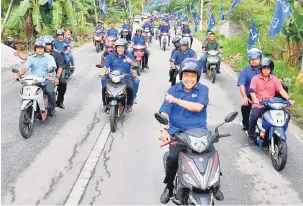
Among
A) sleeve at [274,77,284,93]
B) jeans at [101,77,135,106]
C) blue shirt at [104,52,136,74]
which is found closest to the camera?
sleeve at [274,77,284,93]

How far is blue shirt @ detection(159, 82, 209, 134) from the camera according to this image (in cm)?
480

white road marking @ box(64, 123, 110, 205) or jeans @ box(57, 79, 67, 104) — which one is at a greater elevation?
jeans @ box(57, 79, 67, 104)

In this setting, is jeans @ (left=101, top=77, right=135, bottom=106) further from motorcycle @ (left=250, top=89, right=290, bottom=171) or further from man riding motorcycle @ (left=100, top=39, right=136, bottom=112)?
motorcycle @ (left=250, top=89, right=290, bottom=171)

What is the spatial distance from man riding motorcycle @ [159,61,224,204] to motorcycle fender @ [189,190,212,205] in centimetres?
49

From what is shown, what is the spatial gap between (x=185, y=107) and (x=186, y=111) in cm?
18

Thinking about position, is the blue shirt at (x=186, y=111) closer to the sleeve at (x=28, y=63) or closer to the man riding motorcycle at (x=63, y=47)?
the sleeve at (x=28, y=63)

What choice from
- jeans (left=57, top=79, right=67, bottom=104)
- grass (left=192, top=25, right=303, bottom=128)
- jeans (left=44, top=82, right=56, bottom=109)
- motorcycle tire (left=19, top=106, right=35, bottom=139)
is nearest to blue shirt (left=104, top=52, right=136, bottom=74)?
jeans (left=57, top=79, right=67, bottom=104)

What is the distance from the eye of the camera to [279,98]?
6.83 metres

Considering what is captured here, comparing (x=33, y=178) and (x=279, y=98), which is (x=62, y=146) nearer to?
(x=33, y=178)

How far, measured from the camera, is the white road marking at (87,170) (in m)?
5.25

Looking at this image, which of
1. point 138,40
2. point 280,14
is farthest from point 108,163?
point 138,40

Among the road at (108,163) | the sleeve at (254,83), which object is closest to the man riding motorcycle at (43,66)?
the road at (108,163)

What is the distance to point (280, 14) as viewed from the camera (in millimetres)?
11023

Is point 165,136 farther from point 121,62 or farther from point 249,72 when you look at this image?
point 121,62
